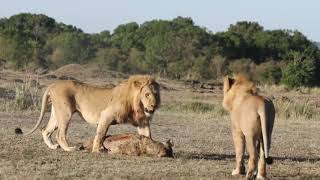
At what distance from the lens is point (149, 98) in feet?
41.8

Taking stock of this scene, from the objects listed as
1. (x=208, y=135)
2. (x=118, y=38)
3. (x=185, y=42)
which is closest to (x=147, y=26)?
(x=118, y=38)

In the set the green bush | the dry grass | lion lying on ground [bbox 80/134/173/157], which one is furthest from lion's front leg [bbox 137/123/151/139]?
the green bush

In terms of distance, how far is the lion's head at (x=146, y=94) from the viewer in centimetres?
1273

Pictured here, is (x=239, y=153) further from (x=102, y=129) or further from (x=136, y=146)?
(x=102, y=129)

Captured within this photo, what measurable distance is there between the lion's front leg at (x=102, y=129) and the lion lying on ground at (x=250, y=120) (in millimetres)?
2527

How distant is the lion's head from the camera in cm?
1273

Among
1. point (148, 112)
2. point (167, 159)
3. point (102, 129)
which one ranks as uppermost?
point (148, 112)

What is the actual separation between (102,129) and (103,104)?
58cm

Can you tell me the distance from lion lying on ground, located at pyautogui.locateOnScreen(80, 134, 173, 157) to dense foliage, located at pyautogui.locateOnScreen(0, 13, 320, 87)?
99.6ft

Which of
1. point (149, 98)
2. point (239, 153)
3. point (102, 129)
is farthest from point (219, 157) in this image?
point (239, 153)

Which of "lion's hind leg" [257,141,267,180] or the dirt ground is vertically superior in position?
"lion's hind leg" [257,141,267,180]

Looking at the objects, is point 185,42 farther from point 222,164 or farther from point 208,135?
point 222,164

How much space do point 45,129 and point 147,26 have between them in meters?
53.4

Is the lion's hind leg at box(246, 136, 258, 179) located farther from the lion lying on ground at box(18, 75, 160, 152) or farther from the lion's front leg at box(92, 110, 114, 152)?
the lion's front leg at box(92, 110, 114, 152)
